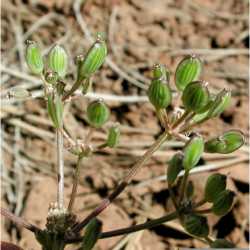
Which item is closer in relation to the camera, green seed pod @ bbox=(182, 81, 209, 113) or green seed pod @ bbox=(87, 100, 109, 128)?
green seed pod @ bbox=(182, 81, 209, 113)

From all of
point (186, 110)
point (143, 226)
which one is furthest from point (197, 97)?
point (143, 226)

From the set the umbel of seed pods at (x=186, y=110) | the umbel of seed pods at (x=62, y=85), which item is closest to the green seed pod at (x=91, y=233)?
the umbel of seed pods at (x=186, y=110)

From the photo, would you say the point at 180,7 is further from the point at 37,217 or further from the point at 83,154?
the point at 83,154

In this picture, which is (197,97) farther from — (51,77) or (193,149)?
(51,77)

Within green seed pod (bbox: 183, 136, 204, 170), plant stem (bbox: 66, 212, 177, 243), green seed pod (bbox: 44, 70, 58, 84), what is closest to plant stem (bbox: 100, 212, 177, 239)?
plant stem (bbox: 66, 212, 177, 243)

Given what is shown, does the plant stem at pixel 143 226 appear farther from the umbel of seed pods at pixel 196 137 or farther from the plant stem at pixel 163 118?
→ the plant stem at pixel 163 118

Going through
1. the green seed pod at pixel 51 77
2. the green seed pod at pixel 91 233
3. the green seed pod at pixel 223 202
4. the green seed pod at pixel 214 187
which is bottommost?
the green seed pod at pixel 91 233

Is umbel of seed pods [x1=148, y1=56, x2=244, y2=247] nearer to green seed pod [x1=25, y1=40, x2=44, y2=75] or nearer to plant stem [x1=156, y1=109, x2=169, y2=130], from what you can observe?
plant stem [x1=156, y1=109, x2=169, y2=130]
